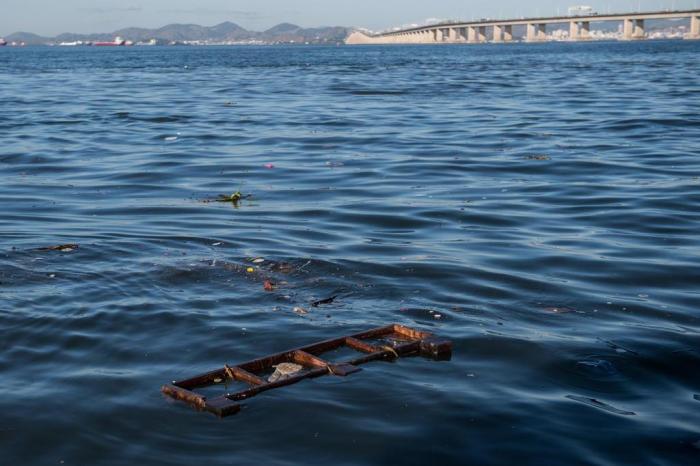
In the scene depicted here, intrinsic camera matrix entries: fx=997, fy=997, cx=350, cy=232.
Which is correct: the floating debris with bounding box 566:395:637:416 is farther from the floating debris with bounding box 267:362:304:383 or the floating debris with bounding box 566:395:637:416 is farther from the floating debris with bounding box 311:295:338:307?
the floating debris with bounding box 311:295:338:307

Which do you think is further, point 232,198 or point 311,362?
point 232,198

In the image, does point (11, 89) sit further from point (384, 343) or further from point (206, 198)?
point (384, 343)

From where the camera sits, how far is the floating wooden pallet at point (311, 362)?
6207mm

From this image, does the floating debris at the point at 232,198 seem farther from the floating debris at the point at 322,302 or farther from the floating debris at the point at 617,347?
the floating debris at the point at 617,347

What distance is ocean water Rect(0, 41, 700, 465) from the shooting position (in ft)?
19.3

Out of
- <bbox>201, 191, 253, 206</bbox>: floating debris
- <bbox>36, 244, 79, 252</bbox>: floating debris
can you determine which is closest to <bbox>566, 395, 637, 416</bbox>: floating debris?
<bbox>36, 244, 79, 252</bbox>: floating debris

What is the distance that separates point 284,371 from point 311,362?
23cm

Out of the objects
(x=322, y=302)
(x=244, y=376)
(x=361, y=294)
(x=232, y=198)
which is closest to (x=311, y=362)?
(x=244, y=376)

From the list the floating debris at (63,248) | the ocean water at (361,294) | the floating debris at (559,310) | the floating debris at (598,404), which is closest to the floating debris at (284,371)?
the ocean water at (361,294)

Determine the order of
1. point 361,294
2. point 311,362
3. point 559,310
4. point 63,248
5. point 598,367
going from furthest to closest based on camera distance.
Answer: point 63,248
point 361,294
point 559,310
point 598,367
point 311,362

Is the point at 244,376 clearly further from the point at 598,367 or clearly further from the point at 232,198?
the point at 232,198

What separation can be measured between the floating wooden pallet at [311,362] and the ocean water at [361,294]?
0.09m

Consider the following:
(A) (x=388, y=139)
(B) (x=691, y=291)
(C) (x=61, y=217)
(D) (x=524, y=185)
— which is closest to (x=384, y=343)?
(B) (x=691, y=291)

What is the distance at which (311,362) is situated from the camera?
6.96 meters
